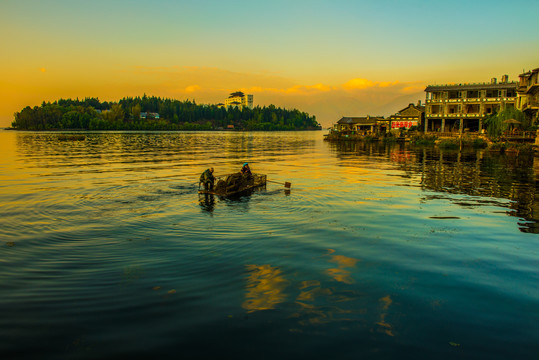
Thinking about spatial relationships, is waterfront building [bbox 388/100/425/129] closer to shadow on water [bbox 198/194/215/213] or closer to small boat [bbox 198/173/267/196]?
small boat [bbox 198/173/267/196]

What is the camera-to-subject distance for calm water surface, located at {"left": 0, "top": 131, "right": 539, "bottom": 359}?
714 centimetres

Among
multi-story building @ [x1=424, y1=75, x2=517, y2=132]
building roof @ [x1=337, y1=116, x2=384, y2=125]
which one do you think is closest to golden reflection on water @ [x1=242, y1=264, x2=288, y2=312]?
multi-story building @ [x1=424, y1=75, x2=517, y2=132]

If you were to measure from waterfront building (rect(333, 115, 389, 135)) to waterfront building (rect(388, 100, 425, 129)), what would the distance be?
5.01 meters

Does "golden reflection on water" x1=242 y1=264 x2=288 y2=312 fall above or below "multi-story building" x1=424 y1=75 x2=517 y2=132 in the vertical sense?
below

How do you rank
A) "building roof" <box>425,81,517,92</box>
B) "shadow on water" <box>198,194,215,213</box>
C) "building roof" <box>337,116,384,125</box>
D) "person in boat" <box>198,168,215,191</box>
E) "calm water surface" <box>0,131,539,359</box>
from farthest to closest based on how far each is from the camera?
"building roof" <box>337,116,384,125</box>
"building roof" <box>425,81,517,92</box>
"person in boat" <box>198,168,215,191</box>
"shadow on water" <box>198,194,215,213</box>
"calm water surface" <box>0,131,539,359</box>

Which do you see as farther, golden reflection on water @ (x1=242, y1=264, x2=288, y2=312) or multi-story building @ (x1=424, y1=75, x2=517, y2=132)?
multi-story building @ (x1=424, y1=75, x2=517, y2=132)

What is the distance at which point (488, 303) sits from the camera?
895 centimetres

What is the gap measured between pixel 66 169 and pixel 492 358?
129 ft

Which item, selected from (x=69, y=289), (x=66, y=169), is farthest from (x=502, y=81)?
(x=69, y=289)

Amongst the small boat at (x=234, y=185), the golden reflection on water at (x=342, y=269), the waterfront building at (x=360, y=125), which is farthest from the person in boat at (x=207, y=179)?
the waterfront building at (x=360, y=125)

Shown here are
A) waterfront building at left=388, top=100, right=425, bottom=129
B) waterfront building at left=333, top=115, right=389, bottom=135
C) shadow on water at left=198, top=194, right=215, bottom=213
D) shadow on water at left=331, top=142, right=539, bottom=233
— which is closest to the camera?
shadow on water at left=198, top=194, right=215, bottom=213

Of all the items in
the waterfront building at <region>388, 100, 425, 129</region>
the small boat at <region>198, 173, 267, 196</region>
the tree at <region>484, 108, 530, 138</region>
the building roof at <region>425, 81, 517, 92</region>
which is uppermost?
the building roof at <region>425, 81, 517, 92</region>

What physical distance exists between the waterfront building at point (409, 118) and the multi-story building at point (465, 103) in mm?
7664

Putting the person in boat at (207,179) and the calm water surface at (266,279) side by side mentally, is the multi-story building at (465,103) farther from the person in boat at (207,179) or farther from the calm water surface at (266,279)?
the person in boat at (207,179)
